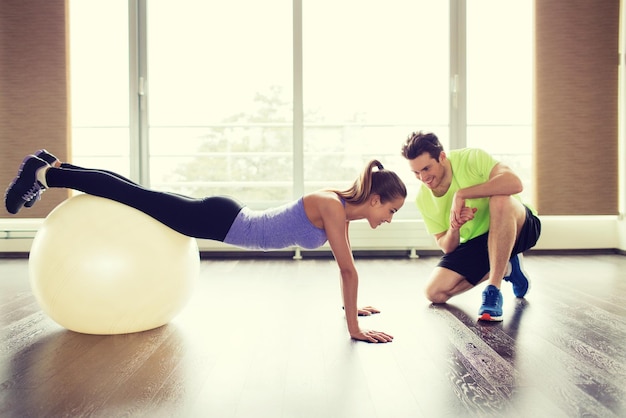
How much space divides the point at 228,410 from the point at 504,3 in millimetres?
4802

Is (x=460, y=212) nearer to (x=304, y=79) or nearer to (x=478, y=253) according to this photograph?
(x=478, y=253)

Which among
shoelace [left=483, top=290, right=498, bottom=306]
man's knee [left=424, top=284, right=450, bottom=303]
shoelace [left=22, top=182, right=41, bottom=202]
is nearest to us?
shoelace [left=22, top=182, right=41, bottom=202]

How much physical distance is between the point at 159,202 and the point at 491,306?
4.54 ft

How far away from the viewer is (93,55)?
508cm

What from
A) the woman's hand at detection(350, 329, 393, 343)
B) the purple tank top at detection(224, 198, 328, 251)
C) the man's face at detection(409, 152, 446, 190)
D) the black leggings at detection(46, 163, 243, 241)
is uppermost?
the man's face at detection(409, 152, 446, 190)

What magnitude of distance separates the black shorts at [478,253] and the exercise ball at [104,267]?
127 centimetres

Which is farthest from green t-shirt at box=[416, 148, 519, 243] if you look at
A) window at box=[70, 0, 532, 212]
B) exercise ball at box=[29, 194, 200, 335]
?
window at box=[70, 0, 532, 212]

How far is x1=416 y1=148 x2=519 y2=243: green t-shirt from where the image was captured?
2535 millimetres

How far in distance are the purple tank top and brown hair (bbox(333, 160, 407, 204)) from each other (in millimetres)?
194

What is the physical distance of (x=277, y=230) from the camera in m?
2.17

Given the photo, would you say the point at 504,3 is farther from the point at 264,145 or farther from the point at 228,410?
the point at 228,410

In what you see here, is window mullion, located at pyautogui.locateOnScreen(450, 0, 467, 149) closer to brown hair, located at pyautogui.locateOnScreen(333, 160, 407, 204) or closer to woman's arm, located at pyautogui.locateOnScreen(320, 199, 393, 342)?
brown hair, located at pyautogui.locateOnScreen(333, 160, 407, 204)

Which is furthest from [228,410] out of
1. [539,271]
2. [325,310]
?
[539,271]

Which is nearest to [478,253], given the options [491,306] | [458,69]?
[491,306]
